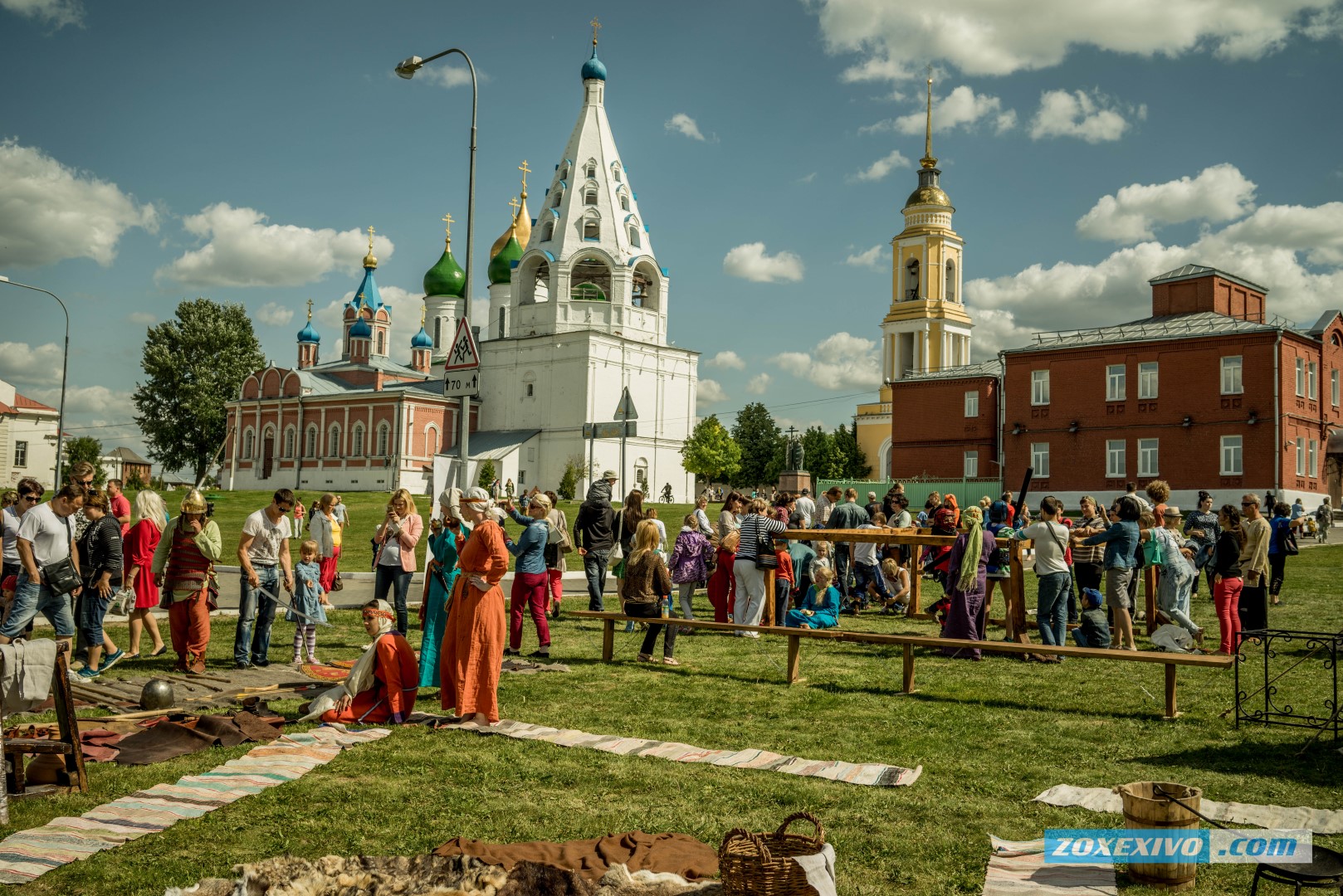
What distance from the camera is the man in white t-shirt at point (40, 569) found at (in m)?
9.22

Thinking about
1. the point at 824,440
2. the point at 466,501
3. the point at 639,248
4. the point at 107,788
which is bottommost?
the point at 107,788

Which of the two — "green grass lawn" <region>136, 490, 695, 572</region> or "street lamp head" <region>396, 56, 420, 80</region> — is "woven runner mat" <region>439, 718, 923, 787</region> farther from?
"street lamp head" <region>396, 56, 420, 80</region>

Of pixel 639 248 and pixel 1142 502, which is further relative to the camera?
pixel 639 248

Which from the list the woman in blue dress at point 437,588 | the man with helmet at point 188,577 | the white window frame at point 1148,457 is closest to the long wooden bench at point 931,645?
the woman in blue dress at point 437,588

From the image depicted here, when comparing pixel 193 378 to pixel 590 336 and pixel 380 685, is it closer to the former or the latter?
pixel 590 336

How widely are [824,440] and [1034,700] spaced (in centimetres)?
7138

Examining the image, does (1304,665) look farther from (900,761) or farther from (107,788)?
(107,788)

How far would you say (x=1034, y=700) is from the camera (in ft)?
30.9

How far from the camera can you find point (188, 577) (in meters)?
10.3

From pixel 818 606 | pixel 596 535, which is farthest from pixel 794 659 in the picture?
pixel 818 606

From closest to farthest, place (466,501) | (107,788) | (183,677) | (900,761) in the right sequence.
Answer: (107,788) → (900,761) → (466,501) → (183,677)

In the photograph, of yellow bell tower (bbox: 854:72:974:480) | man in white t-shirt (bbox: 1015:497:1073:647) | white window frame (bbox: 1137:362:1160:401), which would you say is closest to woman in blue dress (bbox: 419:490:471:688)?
man in white t-shirt (bbox: 1015:497:1073:647)

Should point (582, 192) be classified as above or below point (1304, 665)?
above

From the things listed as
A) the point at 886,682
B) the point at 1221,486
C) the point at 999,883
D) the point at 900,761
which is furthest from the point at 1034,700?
the point at 1221,486
